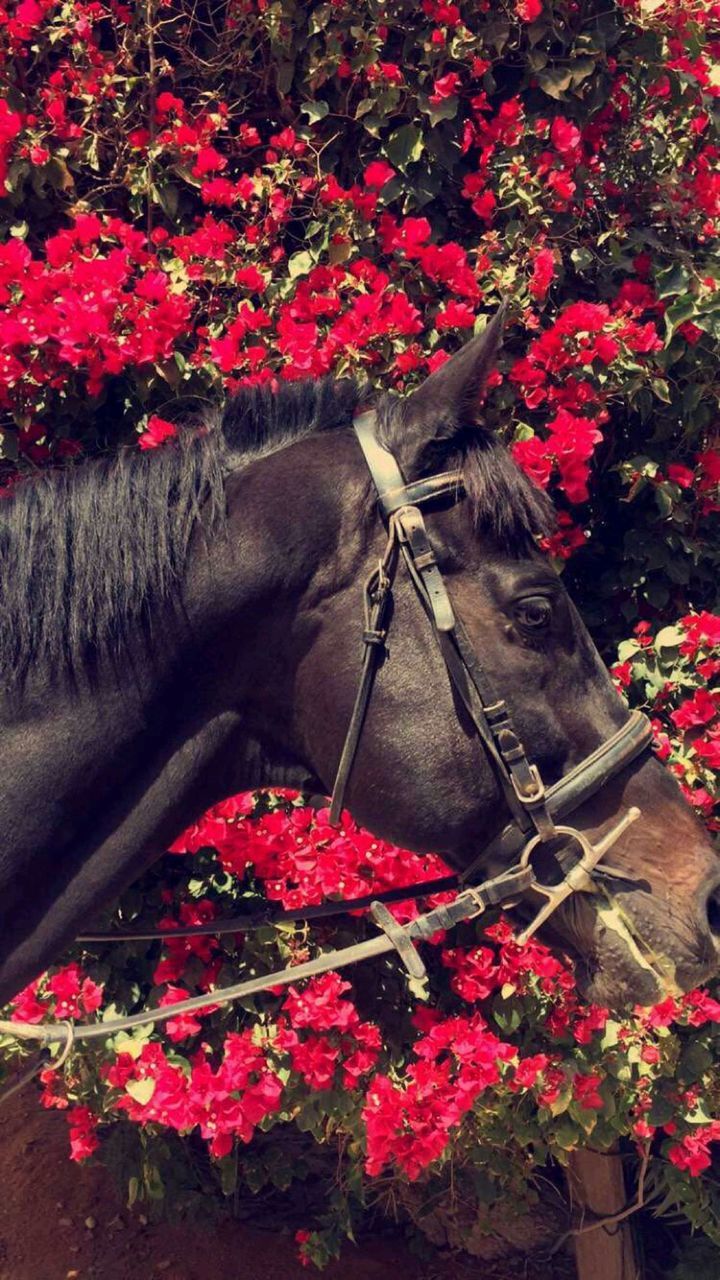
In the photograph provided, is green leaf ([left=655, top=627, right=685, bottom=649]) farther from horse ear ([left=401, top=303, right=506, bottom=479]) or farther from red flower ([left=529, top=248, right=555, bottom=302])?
horse ear ([left=401, top=303, right=506, bottom=479])

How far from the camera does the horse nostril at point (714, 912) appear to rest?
6.20 ft

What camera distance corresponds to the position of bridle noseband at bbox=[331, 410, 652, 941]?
1.82m

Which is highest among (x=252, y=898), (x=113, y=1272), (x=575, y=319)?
(x=575, y=319)

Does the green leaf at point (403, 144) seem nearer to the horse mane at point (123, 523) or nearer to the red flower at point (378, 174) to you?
the red flower at point (378, 174)

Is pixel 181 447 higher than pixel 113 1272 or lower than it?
higher

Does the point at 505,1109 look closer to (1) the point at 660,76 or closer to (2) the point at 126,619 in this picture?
(2) the point at 126,619

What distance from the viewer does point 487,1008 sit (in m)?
2.65

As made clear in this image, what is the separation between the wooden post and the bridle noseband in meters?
1.86

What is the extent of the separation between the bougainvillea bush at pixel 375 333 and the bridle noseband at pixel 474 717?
23.9 inches

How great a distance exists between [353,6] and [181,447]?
1.31 m

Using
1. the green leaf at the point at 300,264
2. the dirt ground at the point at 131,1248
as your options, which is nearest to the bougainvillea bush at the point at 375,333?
the green leaf at the point at 300,264

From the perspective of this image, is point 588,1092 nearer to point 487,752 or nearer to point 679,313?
point 487,752

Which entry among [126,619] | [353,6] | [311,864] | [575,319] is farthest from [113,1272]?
[353,6]

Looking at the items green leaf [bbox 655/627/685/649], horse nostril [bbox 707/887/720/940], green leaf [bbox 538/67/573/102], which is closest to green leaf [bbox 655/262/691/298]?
green leaf [bbox 538/67/573/102]
